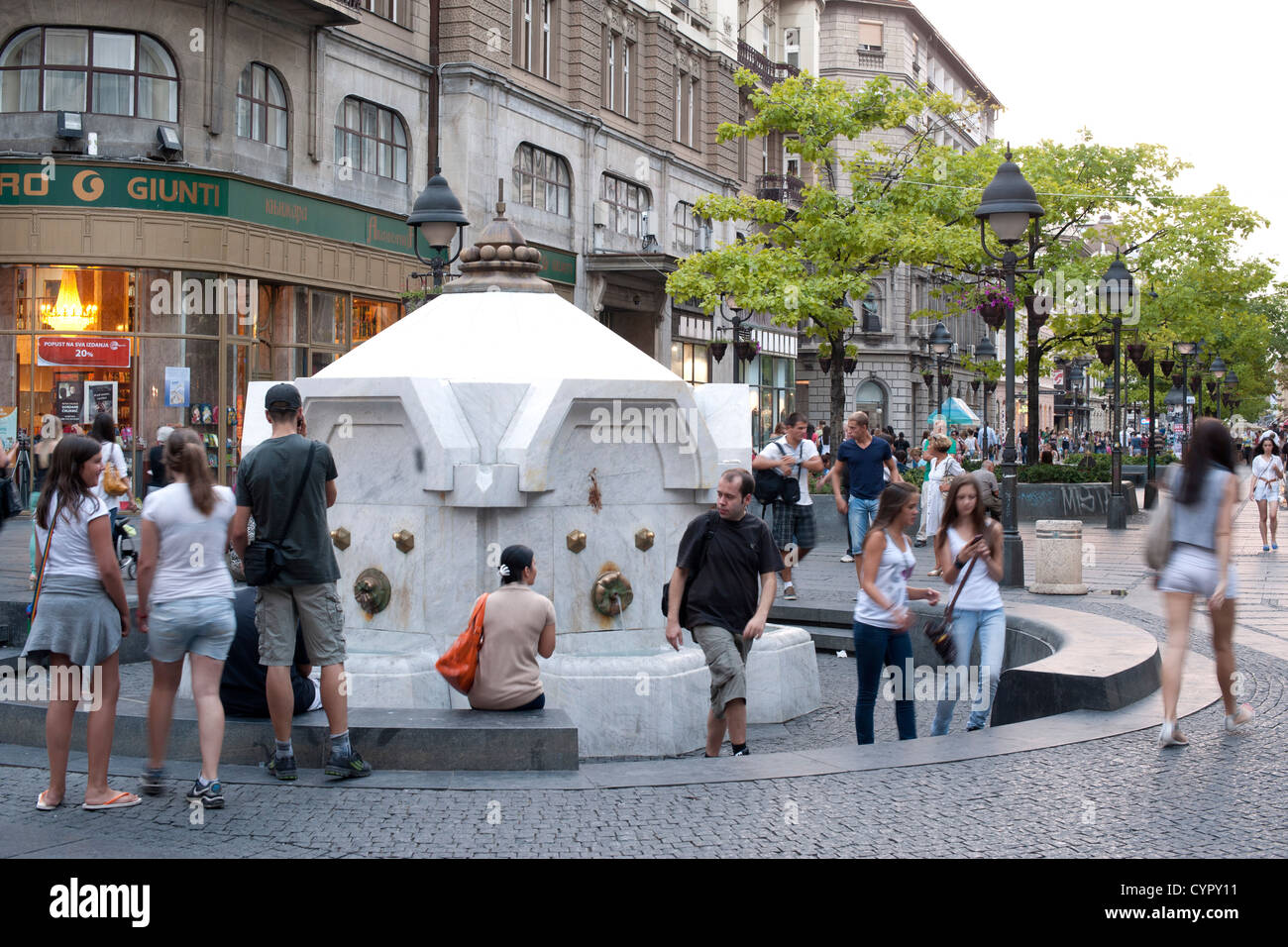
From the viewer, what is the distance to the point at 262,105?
81.1ft

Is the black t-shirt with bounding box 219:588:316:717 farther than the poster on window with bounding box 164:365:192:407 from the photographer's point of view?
No

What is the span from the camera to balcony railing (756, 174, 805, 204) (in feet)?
155

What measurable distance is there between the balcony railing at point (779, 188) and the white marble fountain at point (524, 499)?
38.6 meters

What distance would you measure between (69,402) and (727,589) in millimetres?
17865

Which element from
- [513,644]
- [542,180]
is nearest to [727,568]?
[513,644]

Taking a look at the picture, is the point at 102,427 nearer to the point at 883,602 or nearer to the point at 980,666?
the point at 883,602

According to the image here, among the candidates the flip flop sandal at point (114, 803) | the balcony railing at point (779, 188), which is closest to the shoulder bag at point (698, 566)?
the flip flop sandal at point (114, 803)

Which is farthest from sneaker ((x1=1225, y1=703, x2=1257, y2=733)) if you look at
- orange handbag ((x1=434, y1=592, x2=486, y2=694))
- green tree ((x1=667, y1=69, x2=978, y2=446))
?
green tree ((x1=667, y1=69, x2=978, y2=446))

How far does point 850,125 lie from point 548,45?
7863mm

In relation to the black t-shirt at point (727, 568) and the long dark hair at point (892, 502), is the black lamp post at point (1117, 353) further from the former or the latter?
the black t-shirt at point (727, 568)

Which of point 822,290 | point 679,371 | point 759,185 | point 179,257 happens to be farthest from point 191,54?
point 759,185

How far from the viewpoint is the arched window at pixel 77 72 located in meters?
22.1

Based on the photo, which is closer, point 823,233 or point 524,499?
point 524,499

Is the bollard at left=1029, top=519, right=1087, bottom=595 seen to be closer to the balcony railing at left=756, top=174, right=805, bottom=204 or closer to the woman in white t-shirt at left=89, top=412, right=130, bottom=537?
the woman in white t-shirt at left=89, top=412, right=130, bottom=537
